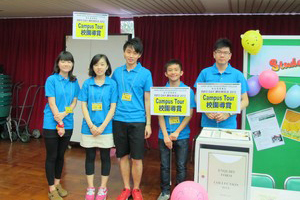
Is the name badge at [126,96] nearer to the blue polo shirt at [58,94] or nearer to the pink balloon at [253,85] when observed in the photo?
the blue polo shirt at [58,94]

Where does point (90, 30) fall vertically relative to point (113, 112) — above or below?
above

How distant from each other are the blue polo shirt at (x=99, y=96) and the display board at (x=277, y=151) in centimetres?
116

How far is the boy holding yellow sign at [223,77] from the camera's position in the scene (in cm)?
228

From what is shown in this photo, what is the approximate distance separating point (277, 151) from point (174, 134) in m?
0.89

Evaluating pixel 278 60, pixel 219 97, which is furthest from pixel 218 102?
pixel 278 60

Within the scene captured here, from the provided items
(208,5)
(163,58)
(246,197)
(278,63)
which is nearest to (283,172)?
(278,63)

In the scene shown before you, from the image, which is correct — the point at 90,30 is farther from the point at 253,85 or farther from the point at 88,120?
the point at 253,85

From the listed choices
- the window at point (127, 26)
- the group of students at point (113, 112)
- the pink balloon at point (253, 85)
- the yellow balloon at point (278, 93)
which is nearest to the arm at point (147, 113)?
the group of students at point (113, 112)

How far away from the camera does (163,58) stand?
466cm

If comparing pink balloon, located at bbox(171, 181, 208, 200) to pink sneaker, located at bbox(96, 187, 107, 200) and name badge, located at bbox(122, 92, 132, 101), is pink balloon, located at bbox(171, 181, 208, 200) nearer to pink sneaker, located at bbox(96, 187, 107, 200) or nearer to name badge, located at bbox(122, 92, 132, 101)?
name badge, located at bbox(122, 92, 132, 101)

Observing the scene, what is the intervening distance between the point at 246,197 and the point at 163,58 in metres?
3.75

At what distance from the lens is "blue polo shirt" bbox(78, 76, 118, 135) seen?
250 cm

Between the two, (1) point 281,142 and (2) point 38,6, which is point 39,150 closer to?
(2) point 38,6

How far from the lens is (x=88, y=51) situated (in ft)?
15.5
